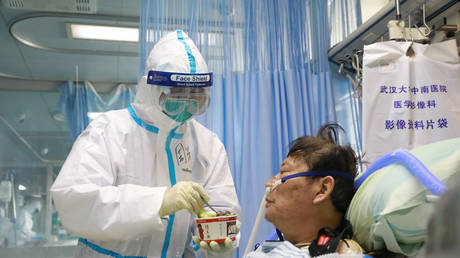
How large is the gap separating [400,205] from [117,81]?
2860 mm

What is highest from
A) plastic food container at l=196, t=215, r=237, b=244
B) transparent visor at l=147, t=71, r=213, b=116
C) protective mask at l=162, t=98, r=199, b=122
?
transparent visor at l=147, t=71, r=213, b=116

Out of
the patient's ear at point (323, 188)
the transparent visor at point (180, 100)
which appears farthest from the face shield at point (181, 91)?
the patient's ear at point (323, 188)

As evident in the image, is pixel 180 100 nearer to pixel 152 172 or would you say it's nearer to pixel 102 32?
pixel 152 172

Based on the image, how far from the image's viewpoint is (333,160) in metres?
1.47

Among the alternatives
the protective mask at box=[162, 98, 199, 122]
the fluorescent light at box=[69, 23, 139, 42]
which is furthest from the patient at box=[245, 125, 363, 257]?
the fluorescent light at box=[69, 23, 139, 42]

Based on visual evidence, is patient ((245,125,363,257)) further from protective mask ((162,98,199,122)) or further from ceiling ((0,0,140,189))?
ceiling ((0,0,140,189))

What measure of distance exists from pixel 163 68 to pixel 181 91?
12 cm

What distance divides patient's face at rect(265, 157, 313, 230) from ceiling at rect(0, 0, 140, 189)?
2.19 meters

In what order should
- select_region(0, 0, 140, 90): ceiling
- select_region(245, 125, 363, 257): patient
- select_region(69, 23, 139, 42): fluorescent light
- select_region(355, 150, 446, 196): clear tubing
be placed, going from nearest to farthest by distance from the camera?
select_region(355, 150, 446, 196): clear tubing → select_region(245, 125, 363, 257): patient → select_region(0, 0, 140, 90): ceiling → select_region(69, 23, 139, 42): fluorescent light

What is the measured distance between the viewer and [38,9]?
10.1 feet

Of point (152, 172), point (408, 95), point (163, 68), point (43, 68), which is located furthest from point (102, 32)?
point (408, 95)

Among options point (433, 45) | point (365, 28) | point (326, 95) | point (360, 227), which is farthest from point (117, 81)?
→ point (360, 227)

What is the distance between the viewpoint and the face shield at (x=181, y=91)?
1.69 m

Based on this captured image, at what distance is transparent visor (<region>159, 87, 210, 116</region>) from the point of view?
1.76m
